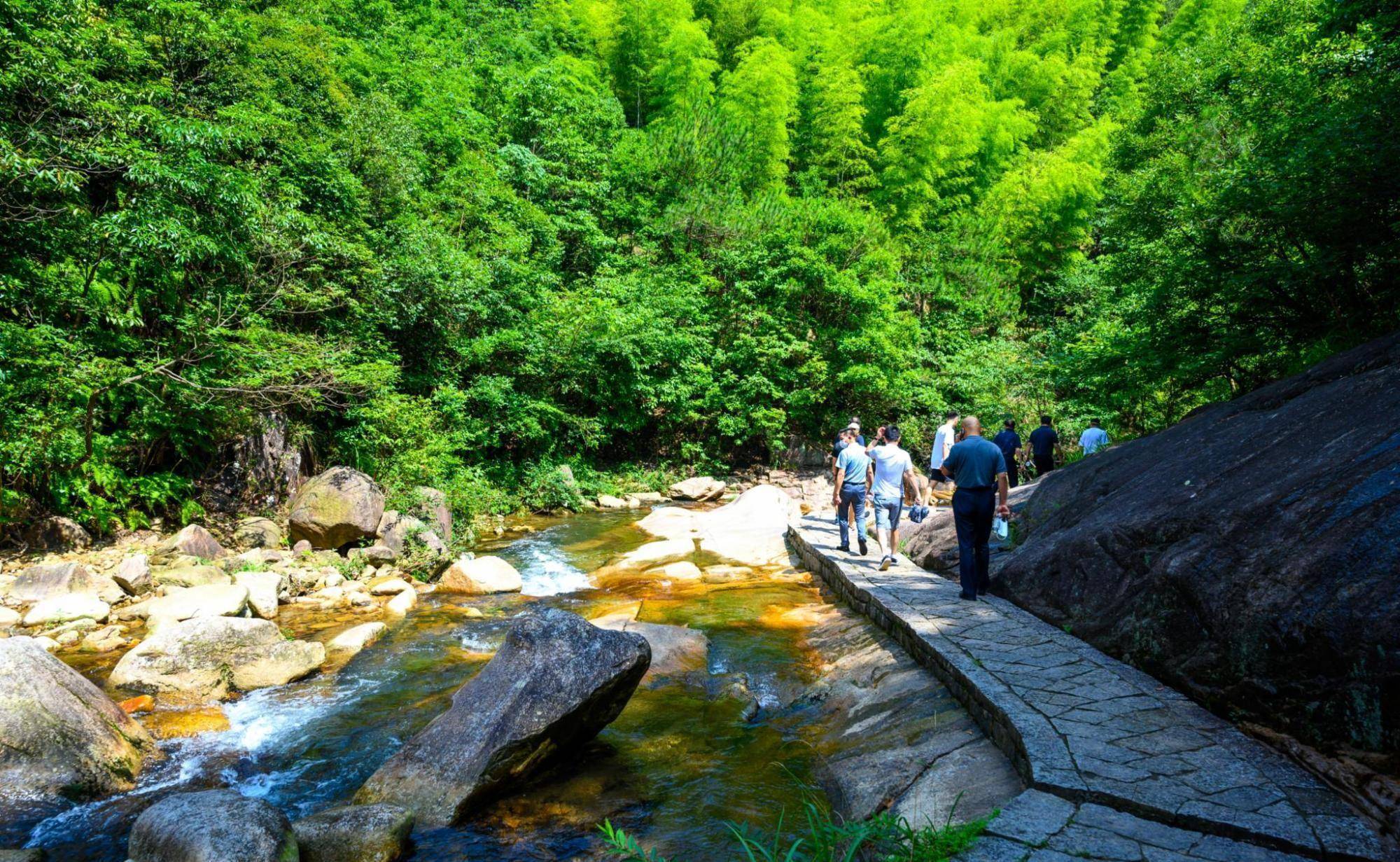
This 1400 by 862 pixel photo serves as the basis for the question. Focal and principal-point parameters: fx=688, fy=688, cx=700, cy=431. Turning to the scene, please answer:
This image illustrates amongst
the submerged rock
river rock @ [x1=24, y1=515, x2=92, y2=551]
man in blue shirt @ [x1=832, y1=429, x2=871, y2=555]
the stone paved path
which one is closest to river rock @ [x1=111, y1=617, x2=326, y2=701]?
river rock @ [x1=24, y1=515, x2=92, y2=551]

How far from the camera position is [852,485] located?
9094mm

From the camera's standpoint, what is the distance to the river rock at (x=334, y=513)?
10648 millimetres

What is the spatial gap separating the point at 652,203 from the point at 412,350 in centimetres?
1156

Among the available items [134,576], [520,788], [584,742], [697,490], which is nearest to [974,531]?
[584,742]

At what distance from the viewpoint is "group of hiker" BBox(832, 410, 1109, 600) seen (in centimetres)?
629

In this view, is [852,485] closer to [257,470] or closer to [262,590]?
[262,590]

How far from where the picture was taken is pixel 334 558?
10.3m

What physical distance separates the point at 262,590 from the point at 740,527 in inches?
309

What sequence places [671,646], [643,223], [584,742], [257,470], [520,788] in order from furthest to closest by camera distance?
[643,223] → [257,470] → [671,646] → [584,742] → [520,788]

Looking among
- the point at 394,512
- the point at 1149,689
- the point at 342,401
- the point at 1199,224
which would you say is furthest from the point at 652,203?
the point at 1149,689

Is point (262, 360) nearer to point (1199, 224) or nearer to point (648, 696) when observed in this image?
point (648, 696)

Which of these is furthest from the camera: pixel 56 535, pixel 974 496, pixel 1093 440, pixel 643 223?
pixel 643 223

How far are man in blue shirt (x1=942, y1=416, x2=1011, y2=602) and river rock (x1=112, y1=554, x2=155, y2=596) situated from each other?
9375 millimetres

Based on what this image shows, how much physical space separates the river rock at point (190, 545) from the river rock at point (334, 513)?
1144 millimetres
